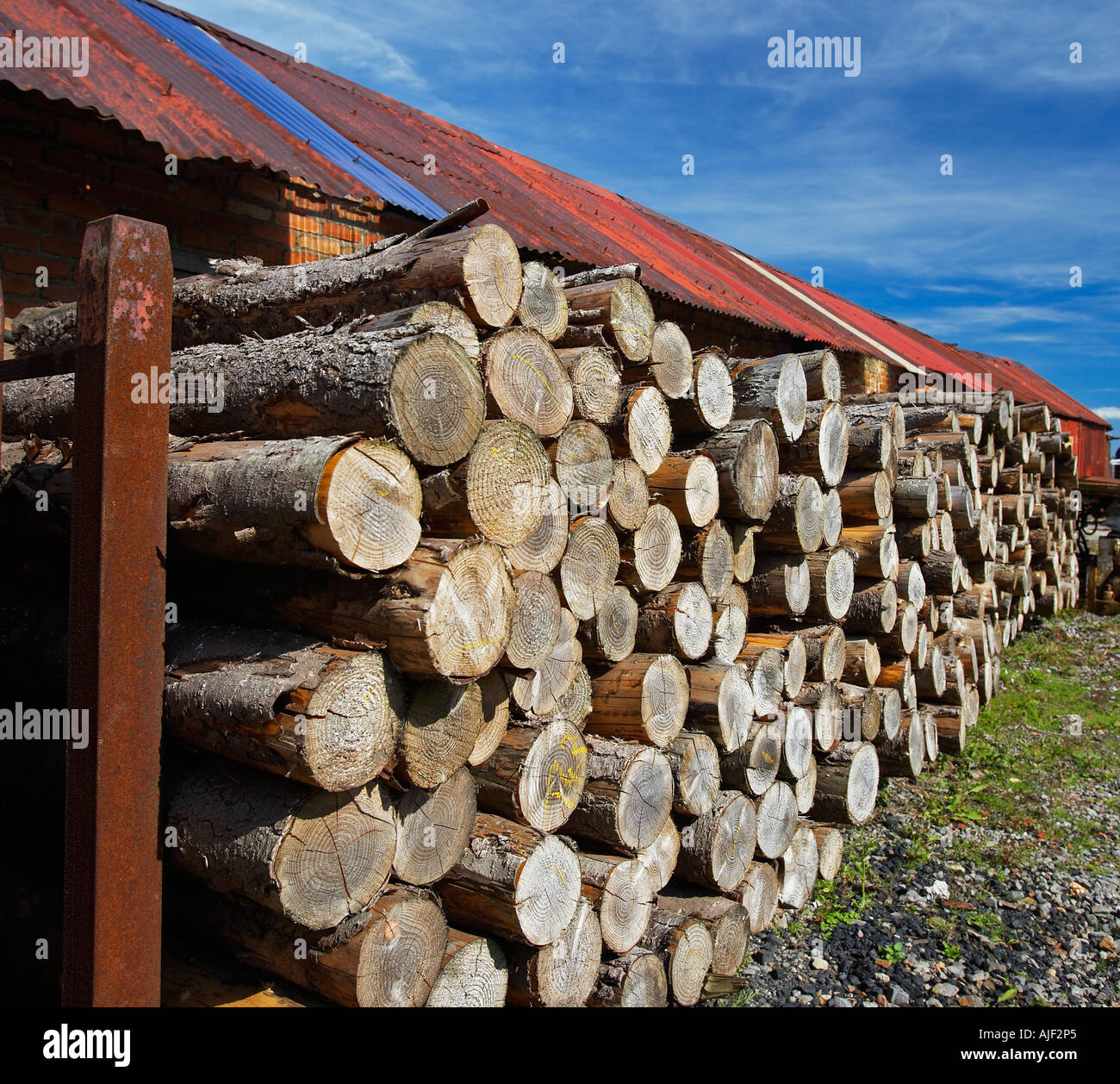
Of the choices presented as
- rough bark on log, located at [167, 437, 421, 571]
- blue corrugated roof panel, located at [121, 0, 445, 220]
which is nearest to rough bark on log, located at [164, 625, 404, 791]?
rough bark on log, located at [167, 437, 421, 571]

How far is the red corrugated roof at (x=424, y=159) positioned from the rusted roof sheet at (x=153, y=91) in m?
0.01

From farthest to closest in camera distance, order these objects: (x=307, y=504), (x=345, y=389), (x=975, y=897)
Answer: (x=975, y=897) < (x=345, y=389) < (x=307, y=504)

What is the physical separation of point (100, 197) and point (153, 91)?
2.37 ft

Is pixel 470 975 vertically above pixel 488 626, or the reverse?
pixel 488 626

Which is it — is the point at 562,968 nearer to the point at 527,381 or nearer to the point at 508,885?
the point at 508,885

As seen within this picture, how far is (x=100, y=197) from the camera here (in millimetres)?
4855

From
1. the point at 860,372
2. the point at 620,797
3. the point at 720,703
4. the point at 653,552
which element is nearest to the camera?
the point at 620,797

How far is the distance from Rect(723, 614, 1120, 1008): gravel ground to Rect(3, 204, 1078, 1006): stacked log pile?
0.30m

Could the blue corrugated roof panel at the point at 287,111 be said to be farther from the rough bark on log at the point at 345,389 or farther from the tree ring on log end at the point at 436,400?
the tree ring on log end at the point at 436,400

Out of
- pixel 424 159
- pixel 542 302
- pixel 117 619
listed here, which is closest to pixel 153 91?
pixel 424 159

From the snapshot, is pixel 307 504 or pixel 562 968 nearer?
pixel 307 504
